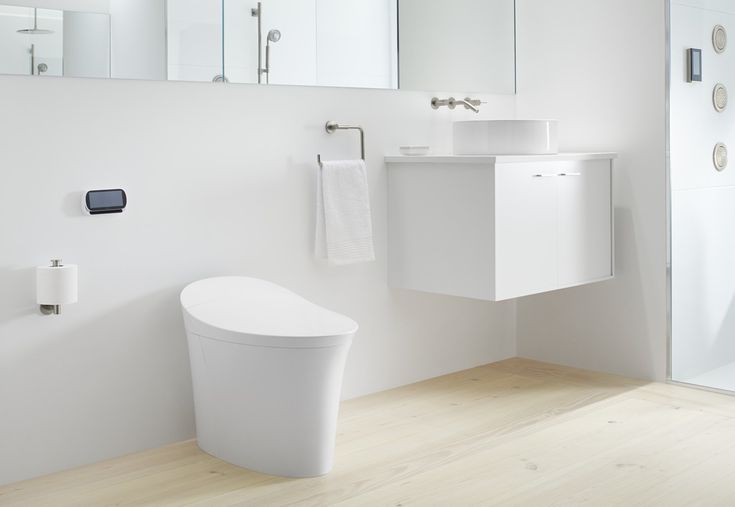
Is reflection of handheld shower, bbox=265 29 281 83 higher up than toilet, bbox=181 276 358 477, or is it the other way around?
reflection of handheld shower, bbox=265 29 281 83

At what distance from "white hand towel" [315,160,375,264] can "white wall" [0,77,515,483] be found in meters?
0.06

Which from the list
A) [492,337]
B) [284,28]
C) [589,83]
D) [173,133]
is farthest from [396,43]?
[492,337]

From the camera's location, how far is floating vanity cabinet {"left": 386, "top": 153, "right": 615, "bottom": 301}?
3.12 metres

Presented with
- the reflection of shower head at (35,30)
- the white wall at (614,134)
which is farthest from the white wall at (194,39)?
the white wall at (614,134)

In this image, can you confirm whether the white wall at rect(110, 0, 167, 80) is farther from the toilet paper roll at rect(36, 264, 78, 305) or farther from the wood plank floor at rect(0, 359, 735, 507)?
the wood plank floor at rect(0, 359, 735, 507)

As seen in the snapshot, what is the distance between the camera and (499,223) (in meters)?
3.09

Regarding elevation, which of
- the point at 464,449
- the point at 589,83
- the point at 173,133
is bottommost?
the point at 464,449

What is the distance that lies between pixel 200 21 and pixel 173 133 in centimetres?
37

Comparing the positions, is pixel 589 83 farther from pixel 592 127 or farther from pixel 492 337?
pixel 492 337

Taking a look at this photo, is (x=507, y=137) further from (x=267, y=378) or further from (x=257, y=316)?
(x=267, y=378)

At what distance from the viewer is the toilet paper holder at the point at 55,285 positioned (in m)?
2.47

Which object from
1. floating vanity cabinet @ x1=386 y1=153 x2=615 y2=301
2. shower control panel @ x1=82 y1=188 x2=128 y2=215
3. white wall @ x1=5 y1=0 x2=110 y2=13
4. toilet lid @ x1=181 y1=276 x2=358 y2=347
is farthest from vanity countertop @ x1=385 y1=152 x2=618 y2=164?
white wall @ x1=5 y1=0 x2=110 y2=13

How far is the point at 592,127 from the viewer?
3670 millimetres

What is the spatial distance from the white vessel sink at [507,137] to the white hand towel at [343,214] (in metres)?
0.44
